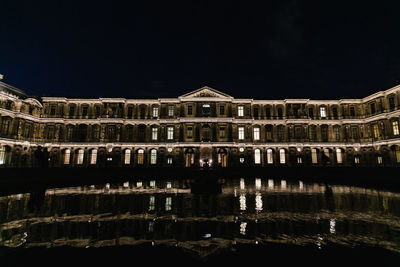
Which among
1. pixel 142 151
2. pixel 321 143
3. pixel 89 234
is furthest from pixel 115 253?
pixel 321 143

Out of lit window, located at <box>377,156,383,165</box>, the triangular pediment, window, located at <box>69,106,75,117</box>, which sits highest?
the triangular pediment

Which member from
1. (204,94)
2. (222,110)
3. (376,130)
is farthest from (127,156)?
(376,130)

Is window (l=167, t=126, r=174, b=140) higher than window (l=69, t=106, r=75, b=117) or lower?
lower

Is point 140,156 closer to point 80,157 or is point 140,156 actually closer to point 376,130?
point 80,157

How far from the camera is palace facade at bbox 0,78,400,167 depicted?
115 feet

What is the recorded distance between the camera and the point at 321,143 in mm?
36781

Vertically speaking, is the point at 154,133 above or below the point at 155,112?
below

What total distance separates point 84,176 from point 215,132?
830 inches

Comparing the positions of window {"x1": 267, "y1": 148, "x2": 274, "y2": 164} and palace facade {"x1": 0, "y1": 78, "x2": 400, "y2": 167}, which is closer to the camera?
palace facade {"x1": 0, "y1": 78, "x2": 400, "y2": 167}

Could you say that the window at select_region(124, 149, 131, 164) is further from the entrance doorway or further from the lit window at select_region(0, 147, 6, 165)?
the lit window at select_region(0, 147, 6, 165)

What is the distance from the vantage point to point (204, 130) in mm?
35750

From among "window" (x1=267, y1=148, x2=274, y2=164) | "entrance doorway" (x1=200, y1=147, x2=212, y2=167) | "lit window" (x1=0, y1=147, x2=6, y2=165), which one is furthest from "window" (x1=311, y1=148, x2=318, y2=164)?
"lit window" (x1=0, y1=147, x2=6, y2=165)

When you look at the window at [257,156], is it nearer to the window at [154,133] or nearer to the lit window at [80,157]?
the window at [154,133]

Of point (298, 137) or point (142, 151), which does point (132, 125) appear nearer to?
point (142, 151)
